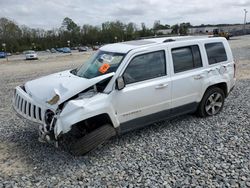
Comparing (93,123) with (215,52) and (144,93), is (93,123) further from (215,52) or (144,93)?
(215,52)

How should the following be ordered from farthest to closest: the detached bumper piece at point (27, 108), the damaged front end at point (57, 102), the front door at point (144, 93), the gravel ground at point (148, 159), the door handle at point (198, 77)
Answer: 1. the door handle at point (198, 77)
2. the front door at point (144, 93)
3. the detached bumper piece at point (27, 108)
4. the damaged front end at point (57, 102)
5. the gravel ground at point (148, 159)

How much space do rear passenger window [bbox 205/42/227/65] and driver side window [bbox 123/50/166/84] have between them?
1.24 metres

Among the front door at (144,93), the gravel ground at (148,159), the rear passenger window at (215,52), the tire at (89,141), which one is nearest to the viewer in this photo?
the gravel ground at (148,159)

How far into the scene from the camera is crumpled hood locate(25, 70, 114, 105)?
3.85m

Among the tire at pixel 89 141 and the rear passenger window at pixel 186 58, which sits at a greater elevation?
the rear passenger window at pixel 186 58

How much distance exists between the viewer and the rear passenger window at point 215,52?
5.25 meters

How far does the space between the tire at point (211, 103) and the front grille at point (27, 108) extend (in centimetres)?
328

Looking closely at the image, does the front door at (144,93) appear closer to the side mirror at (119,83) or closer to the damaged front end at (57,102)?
the side mirror at (119,83)

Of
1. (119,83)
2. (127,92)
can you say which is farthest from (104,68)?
(127,92)

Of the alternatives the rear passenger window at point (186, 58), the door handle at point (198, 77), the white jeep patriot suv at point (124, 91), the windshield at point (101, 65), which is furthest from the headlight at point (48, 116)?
the door handle at point (198, 77)

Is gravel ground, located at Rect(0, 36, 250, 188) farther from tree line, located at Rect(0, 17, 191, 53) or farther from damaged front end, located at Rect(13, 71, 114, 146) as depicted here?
tree line, located at Rect(0, 17, 191, 53)

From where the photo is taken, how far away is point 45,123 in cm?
380

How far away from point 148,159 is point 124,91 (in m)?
1.15

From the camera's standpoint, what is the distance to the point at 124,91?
4121mm
